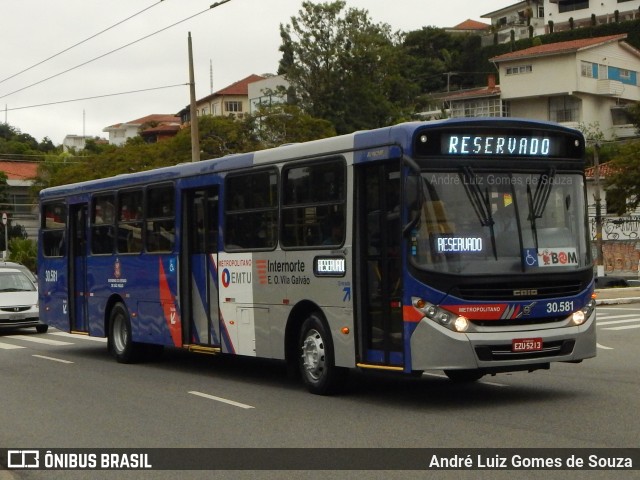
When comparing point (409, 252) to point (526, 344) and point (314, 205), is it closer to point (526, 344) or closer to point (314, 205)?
point (526, 344)

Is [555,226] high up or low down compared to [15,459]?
up

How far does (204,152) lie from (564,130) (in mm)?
53375

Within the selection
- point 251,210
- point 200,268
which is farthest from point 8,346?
point 251,210

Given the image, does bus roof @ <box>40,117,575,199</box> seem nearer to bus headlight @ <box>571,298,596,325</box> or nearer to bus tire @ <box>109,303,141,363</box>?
bus headlight @ <box>571,298,596,325</box>

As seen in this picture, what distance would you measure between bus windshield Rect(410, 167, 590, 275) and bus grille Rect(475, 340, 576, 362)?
2.58ft

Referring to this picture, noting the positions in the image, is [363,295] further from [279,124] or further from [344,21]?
[344,21]

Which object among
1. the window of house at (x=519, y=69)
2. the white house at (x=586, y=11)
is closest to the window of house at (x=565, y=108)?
the window of house at (x=519, y=69)

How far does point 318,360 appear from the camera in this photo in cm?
1378

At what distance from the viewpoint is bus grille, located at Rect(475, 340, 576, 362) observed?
12039mm

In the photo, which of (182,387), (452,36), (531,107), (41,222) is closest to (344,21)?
(531,107)

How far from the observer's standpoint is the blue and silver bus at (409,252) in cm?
1211

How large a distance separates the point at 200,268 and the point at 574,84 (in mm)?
70649

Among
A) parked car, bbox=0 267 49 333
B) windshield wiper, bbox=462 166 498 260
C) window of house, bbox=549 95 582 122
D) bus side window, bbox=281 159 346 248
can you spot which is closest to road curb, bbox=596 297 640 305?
parked car, bbox=0 267 49 333

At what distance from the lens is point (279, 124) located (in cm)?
6400
